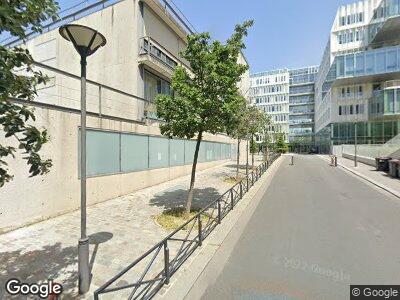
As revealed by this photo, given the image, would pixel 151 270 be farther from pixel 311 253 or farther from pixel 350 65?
pixel 350 65

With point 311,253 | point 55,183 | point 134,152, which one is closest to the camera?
point 311,253

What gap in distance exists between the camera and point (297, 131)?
3423 inches

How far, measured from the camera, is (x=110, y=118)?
34.5 feet

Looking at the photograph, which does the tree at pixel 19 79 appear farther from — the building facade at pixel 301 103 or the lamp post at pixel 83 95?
the building facade at pixel 301 103

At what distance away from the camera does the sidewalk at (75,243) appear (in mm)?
4742

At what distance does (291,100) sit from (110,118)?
281ft

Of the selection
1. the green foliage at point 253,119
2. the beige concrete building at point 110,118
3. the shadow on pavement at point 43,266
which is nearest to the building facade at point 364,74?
the green foliage at point 253,119

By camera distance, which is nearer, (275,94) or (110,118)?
(110,118)

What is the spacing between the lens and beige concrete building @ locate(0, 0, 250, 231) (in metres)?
7.74

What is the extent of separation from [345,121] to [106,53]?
157ft

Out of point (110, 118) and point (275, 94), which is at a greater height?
point (275, 94)

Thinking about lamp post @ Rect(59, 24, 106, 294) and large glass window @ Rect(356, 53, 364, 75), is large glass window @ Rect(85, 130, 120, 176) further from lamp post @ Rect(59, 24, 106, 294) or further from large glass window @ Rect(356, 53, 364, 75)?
large glass window @ Rect(356, 53, 364, 75)

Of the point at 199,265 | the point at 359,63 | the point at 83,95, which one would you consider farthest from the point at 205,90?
the point at 359,63

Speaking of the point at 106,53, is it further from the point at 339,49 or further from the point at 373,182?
the point at 339,49
